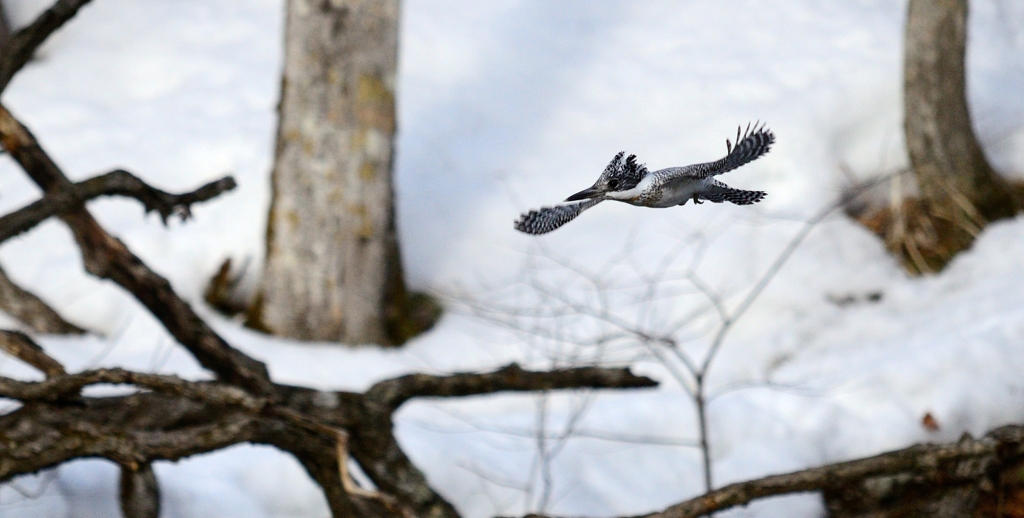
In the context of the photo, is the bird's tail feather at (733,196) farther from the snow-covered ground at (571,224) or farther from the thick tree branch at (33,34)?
the snow-covered ground at (571,224)

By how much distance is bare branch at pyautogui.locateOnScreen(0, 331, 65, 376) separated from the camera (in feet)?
9.23

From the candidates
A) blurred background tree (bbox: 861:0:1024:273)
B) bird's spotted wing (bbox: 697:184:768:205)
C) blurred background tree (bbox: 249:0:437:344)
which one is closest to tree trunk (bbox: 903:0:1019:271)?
blurred background tree (bbox: 861:0:1024:273)

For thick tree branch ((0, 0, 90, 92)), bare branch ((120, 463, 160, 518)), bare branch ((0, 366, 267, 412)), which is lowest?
bare branch ((120, 463, 160, 518))

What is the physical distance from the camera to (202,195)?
275 centimetres

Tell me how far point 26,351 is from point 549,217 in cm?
288

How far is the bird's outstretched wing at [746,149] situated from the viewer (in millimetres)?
405

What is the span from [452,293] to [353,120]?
48.9 inches

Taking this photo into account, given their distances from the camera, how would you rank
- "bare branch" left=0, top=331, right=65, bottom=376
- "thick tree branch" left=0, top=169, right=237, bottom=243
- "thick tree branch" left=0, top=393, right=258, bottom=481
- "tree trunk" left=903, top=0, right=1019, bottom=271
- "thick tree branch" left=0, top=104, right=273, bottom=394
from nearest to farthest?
"thick tree branch" left=0, top=393, right=258, bottom=481
"thick tree branch" left=0, top=169, right=237, bottom=243
"bare branch" left=0, top=331, right=65, bottom=376
"thick tree branch" left=0, top=104, right=273, bottom=394
"tree trunk" left=903, top=0, right=1019, bottom=271

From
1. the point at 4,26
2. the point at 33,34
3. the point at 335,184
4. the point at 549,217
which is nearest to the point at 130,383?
the point at 33,34

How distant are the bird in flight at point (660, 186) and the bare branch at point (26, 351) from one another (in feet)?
9.07

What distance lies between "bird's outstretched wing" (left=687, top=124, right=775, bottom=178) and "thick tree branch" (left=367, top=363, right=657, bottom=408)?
2.66 meters

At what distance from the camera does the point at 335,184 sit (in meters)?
5.20

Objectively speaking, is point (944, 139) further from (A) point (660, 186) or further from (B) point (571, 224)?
(A) point (660, 186)

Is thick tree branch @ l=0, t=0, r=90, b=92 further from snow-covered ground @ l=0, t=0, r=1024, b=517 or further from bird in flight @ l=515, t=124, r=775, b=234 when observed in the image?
bird in flight @ l=515, t=124, r=775, b=234
